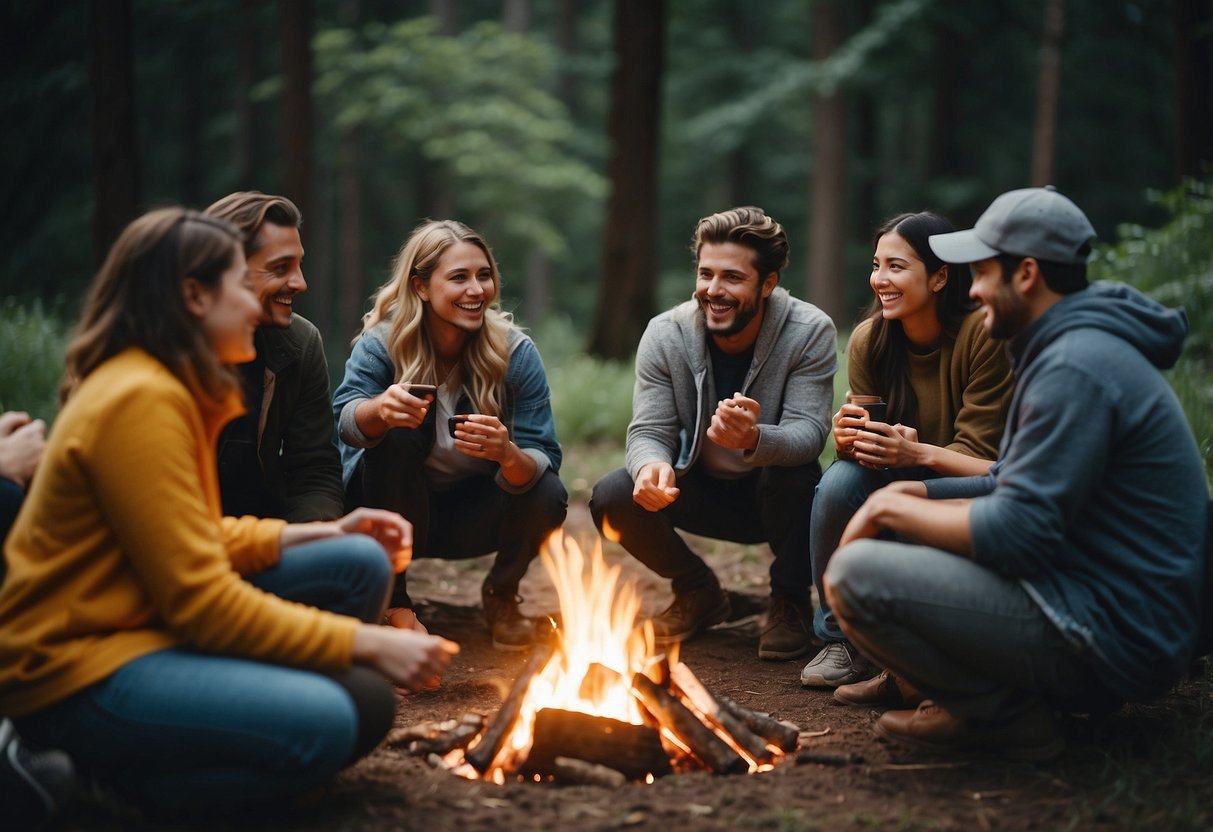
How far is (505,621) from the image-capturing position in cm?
490

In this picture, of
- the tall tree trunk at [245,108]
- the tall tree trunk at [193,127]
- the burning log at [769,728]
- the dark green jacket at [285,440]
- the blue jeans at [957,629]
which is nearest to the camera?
the blue jeans at [957,629]

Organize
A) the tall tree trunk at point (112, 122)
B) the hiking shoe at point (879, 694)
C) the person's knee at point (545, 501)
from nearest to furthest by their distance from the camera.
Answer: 1. the hiking shoe at point (879, 694)
2. the person's knee at point (545, 501)
3. the tall tree trunk at point (112, 122)

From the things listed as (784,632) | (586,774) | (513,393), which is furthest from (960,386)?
(586,774)

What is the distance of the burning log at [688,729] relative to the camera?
10.9 feet

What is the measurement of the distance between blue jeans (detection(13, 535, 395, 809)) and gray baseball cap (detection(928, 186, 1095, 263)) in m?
2.35

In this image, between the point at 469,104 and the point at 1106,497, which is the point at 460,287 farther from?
the point at 469,104

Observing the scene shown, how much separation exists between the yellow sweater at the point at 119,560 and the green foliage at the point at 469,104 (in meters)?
16.6

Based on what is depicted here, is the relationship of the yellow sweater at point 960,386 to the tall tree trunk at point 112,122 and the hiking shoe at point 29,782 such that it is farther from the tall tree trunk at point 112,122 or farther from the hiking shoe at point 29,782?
the tall tree trunk at point 112,122

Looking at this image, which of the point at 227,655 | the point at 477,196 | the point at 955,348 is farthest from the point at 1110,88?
the point at 227,655

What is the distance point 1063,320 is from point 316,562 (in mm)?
2391

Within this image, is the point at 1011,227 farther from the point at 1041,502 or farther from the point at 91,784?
the point at 91,784

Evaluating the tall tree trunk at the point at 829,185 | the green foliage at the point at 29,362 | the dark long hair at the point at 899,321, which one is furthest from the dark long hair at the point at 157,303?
the tall tree trunk at the point at 829,185

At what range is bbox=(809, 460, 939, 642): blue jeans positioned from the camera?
4.08 metres

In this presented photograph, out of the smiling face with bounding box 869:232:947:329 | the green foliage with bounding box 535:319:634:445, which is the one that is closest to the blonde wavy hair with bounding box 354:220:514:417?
the smiling face with bounding box 869:232:947:329
